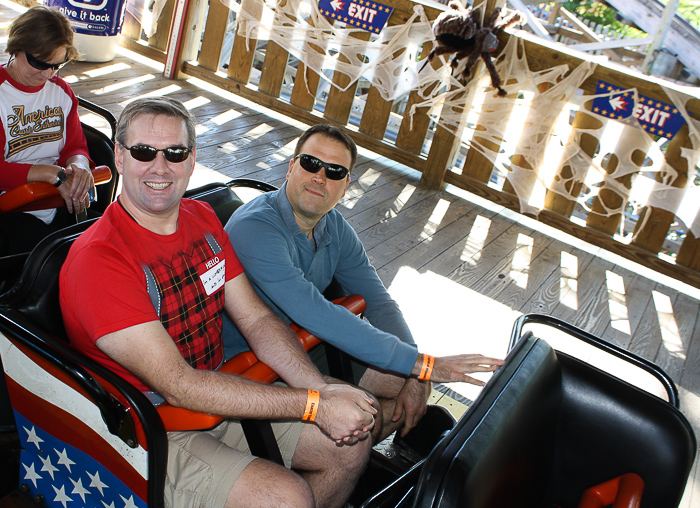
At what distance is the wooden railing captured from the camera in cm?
391

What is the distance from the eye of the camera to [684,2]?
12844mm

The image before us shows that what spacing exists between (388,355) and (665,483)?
77 cm

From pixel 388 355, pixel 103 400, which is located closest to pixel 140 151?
pixel 103 400

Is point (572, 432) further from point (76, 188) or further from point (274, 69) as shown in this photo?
point (274, 69)

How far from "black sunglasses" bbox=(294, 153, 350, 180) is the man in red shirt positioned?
359mm

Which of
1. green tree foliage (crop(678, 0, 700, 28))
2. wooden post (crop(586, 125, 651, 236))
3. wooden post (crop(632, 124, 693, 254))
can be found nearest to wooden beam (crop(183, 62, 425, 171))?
wooden post (crop(586, 125, 651, 236))

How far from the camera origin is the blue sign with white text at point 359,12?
4.42 meters

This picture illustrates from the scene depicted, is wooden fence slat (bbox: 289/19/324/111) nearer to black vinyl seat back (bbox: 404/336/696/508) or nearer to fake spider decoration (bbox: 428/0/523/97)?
fake spider decoration (bbox: 428/0/523/97)

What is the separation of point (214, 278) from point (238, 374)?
27 cm

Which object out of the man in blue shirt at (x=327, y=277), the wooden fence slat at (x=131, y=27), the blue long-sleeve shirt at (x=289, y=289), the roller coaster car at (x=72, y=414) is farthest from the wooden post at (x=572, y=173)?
the wooden fence slat at (x=131, y=27)

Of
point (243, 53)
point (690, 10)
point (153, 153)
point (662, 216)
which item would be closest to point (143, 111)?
point (153, 153)

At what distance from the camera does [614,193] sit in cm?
407

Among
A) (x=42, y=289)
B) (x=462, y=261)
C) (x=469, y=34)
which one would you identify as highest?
(x=469, y=34)

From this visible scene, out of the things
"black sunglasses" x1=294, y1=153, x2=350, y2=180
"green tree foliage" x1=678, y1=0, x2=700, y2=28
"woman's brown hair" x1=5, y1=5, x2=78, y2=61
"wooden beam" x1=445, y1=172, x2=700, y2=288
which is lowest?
"wooden beam" x1=445, y1=172, x2=700, y2=288
